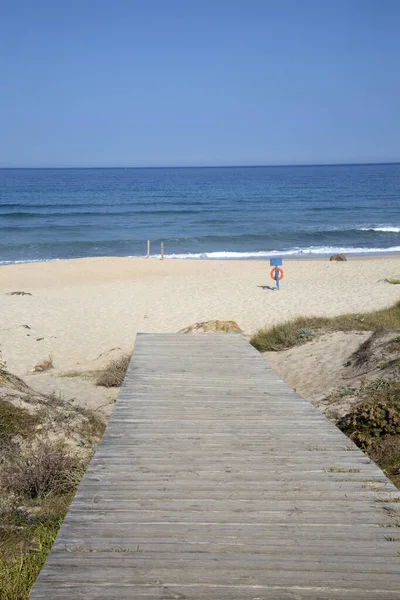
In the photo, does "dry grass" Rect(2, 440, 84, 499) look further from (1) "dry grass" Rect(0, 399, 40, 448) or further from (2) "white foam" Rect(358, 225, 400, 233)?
(2) "white foam" Rect(358, 225, 400, 233)

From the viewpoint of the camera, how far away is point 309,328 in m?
11.6

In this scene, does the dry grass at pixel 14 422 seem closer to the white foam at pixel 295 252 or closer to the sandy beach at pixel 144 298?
the sandy beach at pixel 144 298

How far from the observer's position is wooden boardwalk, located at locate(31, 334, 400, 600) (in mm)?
3010

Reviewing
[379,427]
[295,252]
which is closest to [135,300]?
[379,427]

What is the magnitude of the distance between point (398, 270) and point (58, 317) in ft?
46.4

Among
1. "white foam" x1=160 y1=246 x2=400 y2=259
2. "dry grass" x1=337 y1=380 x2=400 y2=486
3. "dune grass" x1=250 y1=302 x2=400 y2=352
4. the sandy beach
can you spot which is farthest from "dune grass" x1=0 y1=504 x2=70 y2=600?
"white foam" x1=160 y1=246 x2=400 y2=259

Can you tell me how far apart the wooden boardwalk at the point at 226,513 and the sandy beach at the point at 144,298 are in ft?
23.2

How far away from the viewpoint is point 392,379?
310 inches

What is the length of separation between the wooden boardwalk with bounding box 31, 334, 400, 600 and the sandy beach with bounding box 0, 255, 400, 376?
7.06m

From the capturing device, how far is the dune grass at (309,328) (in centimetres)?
1123

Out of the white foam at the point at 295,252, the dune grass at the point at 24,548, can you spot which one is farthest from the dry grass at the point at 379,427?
the white foam at the point at 295,252

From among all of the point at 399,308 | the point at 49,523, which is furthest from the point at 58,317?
the point at 49,523

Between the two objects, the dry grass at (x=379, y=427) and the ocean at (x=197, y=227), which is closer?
the dry grass at (x=379, y=427)

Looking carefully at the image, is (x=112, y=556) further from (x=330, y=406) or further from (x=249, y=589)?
(x=330, y=406)
